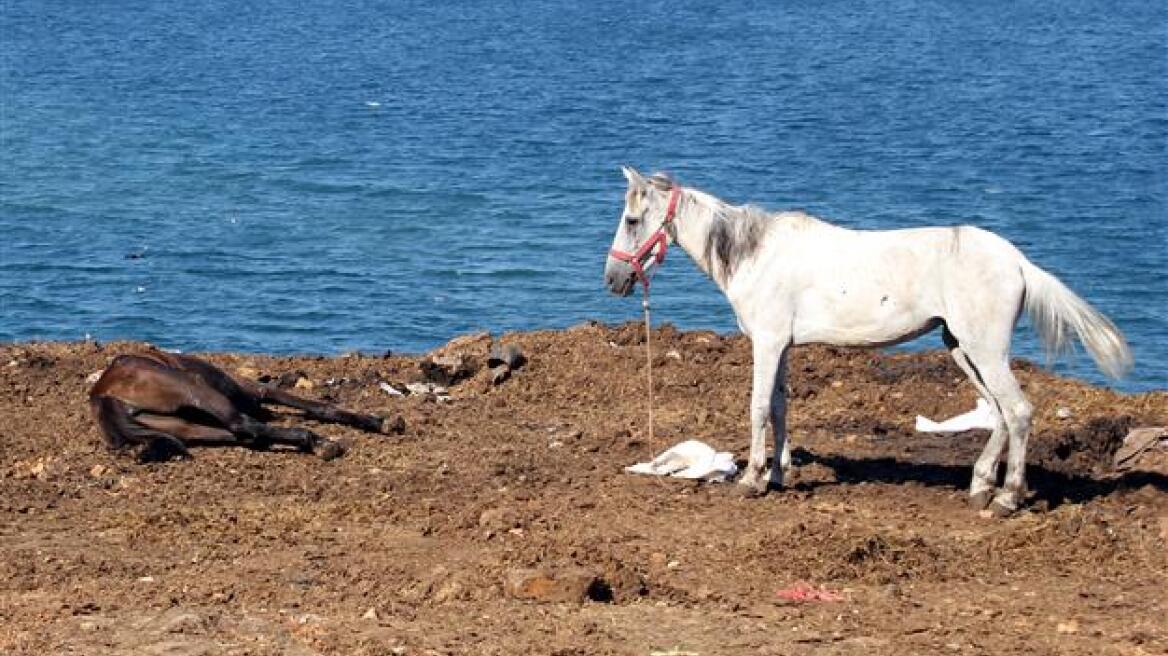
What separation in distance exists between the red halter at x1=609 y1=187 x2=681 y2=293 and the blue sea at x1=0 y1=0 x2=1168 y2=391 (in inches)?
148

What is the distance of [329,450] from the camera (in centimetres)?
1214

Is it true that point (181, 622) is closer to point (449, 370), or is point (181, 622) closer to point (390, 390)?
point (390, 390)

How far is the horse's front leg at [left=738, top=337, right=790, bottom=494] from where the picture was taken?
10.9 meters

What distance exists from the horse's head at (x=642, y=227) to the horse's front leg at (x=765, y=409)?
86 centimetres

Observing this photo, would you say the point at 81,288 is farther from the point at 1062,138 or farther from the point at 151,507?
the point at 1062,138

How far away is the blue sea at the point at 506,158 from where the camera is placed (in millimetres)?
25109

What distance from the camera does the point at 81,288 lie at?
26.1m

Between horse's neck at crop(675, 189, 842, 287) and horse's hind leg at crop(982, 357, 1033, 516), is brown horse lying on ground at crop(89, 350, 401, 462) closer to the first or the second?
horse's neck at crop(675, 189, 842, 287)

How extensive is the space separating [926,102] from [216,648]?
1444 inches

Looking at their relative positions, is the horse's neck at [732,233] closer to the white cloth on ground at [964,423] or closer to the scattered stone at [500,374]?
the white cloth on ground at [964,423]

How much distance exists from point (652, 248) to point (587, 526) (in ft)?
6.11

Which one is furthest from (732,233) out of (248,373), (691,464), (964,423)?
(248,373)

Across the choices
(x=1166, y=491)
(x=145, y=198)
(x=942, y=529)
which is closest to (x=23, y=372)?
(x=942, y=529)

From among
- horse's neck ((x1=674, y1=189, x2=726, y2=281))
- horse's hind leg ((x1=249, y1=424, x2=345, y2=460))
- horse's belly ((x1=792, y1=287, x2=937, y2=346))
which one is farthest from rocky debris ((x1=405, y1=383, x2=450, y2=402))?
horse's belly ((x1=792, y1=287, x2=937, y2=346))
